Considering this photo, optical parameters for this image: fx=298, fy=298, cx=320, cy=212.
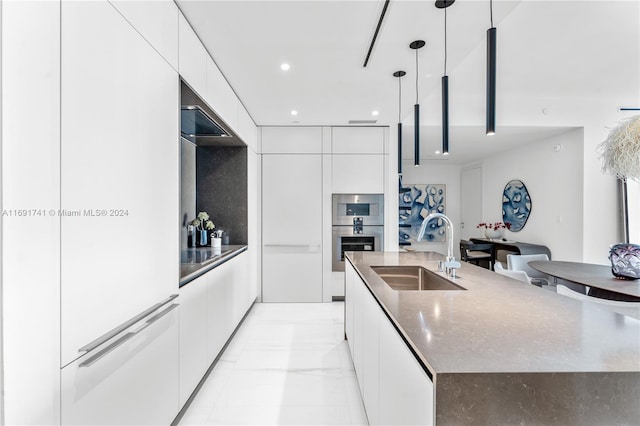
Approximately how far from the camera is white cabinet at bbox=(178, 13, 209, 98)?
5.90 ft

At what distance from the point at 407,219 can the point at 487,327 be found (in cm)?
664

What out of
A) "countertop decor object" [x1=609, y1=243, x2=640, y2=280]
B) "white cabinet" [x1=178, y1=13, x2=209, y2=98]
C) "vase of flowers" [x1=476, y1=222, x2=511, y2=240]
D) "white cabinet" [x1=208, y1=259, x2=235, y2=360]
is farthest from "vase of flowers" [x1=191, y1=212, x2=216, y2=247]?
"vase of flowers" [x1=476, y1=222, x2=511, y2=240]

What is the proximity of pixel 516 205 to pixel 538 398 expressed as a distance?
5923 mm

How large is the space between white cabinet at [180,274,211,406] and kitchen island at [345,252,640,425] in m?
1.20

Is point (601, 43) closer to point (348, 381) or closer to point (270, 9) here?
A: point (270, 9)

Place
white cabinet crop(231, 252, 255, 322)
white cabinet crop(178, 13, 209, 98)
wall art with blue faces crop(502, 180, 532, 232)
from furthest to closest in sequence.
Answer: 1. wall art with blue faces crop(502, 180, 532, 232)
2. white cabinet crop(231, 252, 255, 322)
3. white cabinet crop(178, 13, 209, 98)

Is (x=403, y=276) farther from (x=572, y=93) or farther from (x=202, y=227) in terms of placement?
(x=572, y=93)

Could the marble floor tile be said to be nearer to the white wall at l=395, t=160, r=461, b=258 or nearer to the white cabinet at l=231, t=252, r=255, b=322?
the white cabinet at l=231, t=252, r=255, b=322

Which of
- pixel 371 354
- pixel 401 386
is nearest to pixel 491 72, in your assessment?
pixel 401 386

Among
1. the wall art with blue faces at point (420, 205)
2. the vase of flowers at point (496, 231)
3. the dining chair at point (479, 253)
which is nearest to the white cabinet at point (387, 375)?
the dining chair at point (479, 253)

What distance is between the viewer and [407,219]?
7.42 meters

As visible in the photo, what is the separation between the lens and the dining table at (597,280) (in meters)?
2.06

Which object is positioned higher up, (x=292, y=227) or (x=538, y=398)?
(x=292, y=227)

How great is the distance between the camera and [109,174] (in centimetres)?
115
